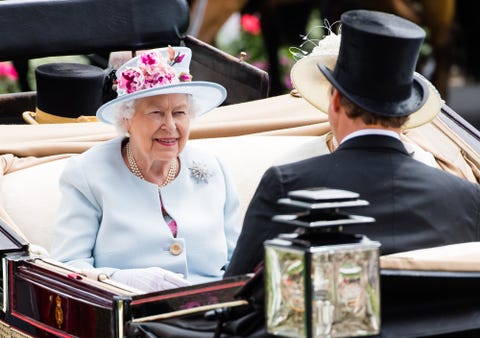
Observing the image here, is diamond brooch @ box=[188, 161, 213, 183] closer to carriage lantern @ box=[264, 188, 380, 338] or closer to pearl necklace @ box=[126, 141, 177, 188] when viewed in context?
pearl necklace @ box=[126, 141, 177, 188]

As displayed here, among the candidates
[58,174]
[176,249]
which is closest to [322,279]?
[176,249]

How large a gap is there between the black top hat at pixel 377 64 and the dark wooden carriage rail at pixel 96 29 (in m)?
1.93

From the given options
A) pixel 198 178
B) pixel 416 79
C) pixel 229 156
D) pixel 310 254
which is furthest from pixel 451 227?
pixel 229 156

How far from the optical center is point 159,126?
12.4ft

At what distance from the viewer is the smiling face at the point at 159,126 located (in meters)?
3.78

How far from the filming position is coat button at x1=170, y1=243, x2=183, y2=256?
382 cm

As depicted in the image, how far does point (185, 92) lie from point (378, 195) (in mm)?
869

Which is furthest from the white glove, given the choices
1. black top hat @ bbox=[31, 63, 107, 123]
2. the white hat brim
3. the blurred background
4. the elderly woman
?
the blurred background

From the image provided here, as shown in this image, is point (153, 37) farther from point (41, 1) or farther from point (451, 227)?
point (451, 227)

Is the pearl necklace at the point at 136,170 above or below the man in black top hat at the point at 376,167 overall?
below

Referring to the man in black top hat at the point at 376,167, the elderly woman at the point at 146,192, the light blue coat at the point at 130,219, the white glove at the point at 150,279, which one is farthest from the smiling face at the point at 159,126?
the man in black top hat at the point at 376,167

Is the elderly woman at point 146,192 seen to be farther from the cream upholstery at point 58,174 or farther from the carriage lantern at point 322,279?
the carriage lantern at point 322,279

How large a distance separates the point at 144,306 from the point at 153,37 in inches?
82.8

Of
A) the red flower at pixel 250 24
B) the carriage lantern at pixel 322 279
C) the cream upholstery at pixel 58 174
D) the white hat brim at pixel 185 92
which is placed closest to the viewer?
the carriage lantern at pixel 322 279
